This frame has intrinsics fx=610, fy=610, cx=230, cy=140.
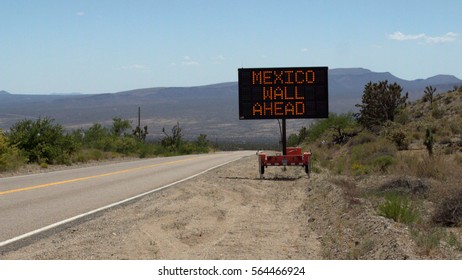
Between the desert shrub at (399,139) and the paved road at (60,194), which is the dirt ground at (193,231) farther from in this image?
the desert shrub at (399,139)

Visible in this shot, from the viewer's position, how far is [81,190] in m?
17.5

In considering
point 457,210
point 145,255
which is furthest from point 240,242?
point 457,210

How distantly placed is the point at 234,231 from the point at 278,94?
11.0 m

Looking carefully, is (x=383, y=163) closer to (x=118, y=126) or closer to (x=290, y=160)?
(x=290, y=160)

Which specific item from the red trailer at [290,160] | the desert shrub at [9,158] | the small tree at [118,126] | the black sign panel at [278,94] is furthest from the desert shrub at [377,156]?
the small tree at [118,126]

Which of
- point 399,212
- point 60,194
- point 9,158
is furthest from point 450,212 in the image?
point 9,158

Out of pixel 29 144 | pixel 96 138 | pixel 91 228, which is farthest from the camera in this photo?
pixel 96 138

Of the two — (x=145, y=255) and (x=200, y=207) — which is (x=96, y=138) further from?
(x=145, y=255)

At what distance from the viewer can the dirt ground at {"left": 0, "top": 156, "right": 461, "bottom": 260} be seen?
895cm

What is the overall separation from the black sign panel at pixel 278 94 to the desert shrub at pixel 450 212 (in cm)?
1036

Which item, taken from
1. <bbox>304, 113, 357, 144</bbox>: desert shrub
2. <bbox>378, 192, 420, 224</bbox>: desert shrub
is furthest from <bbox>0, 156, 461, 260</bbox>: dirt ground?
<bbox>304, 113, 357, 144</bbox>: desert shrub

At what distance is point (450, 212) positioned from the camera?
11.2m

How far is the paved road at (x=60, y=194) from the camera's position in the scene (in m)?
11.9

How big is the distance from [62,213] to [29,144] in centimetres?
1967
